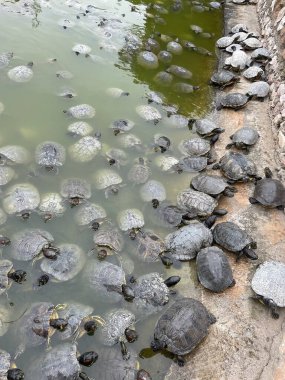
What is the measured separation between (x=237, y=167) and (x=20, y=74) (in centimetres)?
617

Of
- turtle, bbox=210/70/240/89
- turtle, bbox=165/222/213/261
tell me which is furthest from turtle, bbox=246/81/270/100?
turtle, bbox=165/222/213/261

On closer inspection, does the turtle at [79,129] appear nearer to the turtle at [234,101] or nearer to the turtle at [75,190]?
the turtle at [75,190]

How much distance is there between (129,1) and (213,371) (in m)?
13.9

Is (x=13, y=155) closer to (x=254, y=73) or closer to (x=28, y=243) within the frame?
(x=28, y=243)

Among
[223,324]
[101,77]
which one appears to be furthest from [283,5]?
[223,324]

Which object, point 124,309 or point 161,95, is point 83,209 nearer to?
point 124,309

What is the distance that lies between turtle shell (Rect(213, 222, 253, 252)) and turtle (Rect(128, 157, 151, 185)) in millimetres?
1940

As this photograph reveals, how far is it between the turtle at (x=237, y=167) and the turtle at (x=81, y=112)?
11.1 ft

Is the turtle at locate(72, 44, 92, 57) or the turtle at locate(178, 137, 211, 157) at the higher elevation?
the turtle at locate(72, 44, 92, 57)

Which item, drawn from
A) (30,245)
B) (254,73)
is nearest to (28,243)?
(30,245)

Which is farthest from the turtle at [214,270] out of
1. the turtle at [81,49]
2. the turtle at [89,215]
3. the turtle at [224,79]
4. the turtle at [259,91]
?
the turtle at [81,49]

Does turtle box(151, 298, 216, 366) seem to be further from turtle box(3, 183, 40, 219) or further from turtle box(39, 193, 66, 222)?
turtle box(3, 183, 40, 219)

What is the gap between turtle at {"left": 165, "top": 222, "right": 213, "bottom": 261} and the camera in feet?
22.7

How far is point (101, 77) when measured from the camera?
1084cm
